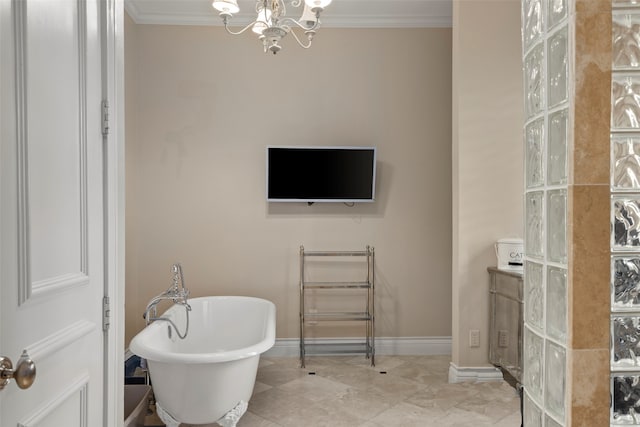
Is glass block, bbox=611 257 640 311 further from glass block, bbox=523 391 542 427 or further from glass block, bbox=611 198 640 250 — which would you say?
glass block, bbox=523 391 542 427

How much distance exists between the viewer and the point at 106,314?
1.32m

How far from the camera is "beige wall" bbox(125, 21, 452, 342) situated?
3969 millimetres

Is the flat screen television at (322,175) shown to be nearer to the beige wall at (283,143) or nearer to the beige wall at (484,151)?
the beige wall at (283,143)

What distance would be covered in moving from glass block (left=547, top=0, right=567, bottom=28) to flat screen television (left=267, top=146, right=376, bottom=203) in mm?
2907

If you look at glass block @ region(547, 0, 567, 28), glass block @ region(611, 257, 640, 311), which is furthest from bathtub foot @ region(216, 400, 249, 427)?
glass block @ region(547, 0, 567, 28)

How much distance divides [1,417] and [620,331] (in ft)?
4.10

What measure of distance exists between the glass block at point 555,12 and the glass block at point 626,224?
405 mm

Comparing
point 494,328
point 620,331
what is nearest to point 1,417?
point 620,331

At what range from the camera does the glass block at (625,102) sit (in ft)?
2.95

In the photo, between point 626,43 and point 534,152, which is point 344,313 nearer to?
point 534,152

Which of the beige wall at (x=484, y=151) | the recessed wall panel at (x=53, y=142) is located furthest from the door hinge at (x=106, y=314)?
the beige wall at (x=484, y=151)

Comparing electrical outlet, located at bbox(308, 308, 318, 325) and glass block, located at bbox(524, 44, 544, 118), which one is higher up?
glass block, located at bbox(524, 44, 544, 118)

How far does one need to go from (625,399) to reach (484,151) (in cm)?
269

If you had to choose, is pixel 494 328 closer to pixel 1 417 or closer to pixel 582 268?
pixel 582 268
